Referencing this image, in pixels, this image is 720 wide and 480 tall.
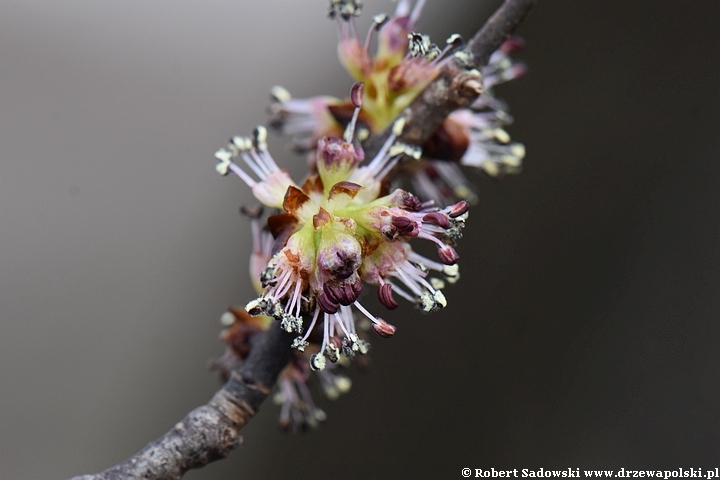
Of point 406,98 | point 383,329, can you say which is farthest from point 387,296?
point 406,98

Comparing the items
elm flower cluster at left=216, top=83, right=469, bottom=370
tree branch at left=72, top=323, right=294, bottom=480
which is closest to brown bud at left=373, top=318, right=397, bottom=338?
elm flower cluster at left=216, top=83, right=469, bottom=370

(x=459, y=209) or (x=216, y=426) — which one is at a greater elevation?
(x=459, y=209)

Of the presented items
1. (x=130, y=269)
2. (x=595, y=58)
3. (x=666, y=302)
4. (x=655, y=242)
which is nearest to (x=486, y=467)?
(x=666, y=302)

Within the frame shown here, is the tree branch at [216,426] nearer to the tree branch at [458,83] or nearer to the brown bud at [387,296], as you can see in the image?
the brown bud at [387,296]

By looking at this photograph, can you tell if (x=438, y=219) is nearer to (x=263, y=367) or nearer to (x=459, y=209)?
(x=459, y=209)

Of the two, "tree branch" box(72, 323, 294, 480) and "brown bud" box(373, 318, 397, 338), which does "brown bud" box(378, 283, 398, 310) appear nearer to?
"brown bud" box(373, 318, 397, 338)

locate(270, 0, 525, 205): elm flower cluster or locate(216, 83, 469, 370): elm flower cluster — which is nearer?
locate(216, 83, 469, 370): elm flower cluster
